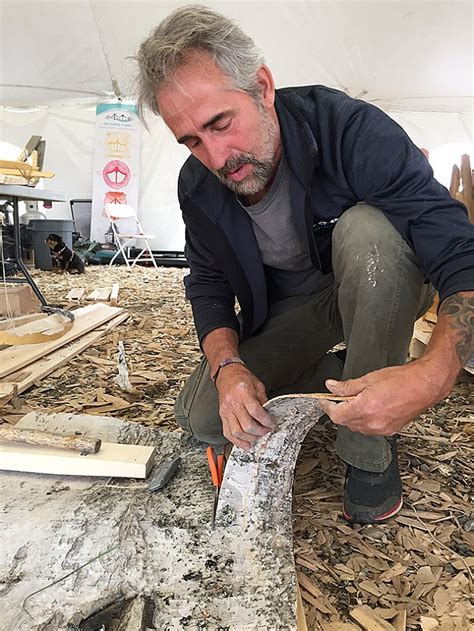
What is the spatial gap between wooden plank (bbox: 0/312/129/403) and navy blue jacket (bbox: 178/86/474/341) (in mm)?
960

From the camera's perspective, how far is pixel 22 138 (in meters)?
8.88

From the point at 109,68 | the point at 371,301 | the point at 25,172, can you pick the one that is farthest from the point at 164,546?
the point at 109,68

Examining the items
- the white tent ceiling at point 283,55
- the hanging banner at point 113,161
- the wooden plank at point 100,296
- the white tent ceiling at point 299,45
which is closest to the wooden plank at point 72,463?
the wooden plank at point 100,296

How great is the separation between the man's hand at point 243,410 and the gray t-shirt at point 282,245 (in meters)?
0.43

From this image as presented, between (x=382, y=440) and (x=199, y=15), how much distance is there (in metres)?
1.07

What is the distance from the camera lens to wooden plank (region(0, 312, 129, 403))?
215 centimetres

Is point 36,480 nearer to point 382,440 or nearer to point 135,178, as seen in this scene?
point 382,440

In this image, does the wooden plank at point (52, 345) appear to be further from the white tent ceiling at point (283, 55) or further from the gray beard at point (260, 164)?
the white tent ceiling at point (283, 55)

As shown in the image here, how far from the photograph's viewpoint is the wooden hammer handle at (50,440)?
1327 millimetres

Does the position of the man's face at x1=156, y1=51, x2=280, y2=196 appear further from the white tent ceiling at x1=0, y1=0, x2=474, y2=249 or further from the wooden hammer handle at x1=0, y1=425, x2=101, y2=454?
the white tent ceiling at x1=0, y1=0, x2=474, y2=249

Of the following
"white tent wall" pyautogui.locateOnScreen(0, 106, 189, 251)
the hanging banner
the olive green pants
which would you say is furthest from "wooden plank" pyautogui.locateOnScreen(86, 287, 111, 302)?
"white tent wall" pyautogui.locateOnScreen(0, 106, 189, 251)

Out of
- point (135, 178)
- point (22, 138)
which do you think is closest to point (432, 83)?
point (135, 178)

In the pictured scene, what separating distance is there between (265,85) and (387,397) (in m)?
0.80

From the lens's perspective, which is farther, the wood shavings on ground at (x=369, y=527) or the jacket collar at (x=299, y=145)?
the jacket collar at (x=299, y=145)
